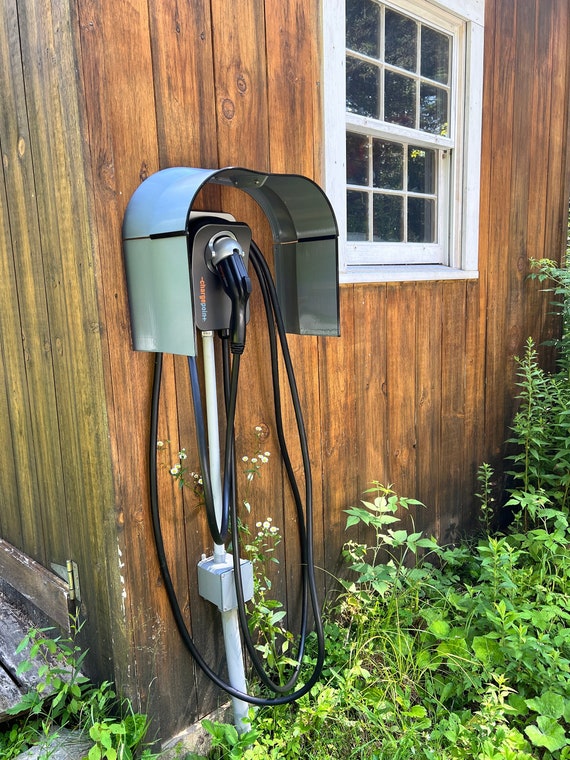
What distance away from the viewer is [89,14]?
1409 millimetres

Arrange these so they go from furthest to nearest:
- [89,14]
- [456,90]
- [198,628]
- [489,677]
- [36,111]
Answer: [456,90]
[489,677]
[198,628]
[36,111]
[89,14]

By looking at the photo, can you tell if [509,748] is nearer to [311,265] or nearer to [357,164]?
[311,265]

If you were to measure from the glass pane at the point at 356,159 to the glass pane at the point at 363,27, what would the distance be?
A: 0.34 metres

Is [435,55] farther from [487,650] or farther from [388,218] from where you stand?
[487,650]

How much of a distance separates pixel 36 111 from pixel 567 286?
299 centimetres

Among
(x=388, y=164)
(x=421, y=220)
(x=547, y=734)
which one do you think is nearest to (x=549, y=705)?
(x=547, y=734)

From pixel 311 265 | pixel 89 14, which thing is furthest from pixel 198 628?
pixel 89 14

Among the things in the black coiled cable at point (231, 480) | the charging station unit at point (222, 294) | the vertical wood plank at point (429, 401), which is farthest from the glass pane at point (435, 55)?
the black coiled cable at point (231, 480)

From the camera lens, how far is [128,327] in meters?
1.56

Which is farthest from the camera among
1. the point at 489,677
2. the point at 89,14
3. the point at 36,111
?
the point at 489,677

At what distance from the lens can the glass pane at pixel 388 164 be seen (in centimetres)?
250

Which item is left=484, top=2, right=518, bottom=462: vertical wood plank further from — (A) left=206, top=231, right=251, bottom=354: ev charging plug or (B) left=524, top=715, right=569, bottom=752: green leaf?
(A) left=206, top=231, right=251, bottom=354: ev charging plug

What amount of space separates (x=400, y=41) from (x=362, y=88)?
36 cm

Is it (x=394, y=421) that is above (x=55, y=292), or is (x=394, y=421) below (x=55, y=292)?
below
